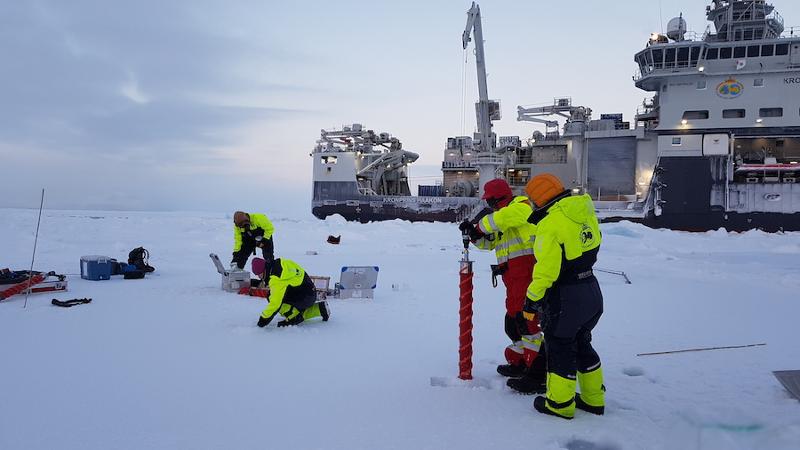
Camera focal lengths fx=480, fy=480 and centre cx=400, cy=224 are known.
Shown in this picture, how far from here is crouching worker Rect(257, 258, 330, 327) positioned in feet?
16.1

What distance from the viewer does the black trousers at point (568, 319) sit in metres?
2.81

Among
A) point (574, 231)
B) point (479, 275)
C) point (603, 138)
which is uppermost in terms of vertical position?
point (603, 138)

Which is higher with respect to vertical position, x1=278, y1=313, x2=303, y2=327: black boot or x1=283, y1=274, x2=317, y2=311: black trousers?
x1=283, y1=274, x2=317, y2=311: black trousers

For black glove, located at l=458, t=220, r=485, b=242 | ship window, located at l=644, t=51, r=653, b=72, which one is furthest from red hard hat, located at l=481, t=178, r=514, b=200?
ship window, located at l=644, t=51, r=653, b=72

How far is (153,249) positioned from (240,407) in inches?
494

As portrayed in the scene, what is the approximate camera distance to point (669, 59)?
75.5ft

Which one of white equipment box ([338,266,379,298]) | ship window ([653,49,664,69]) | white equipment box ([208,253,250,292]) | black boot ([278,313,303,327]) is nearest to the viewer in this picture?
black boot ([278,313,303,327])

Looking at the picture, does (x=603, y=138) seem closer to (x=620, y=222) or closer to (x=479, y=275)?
(x=620, y=222)

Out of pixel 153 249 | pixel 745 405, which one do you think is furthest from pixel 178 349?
pixel 153 249

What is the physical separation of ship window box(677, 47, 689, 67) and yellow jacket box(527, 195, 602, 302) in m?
24.7

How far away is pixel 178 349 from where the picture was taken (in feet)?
13.7

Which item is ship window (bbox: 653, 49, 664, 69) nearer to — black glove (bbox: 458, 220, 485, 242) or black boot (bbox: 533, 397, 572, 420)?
black glove (bbox: 458, 220, 485, 242)

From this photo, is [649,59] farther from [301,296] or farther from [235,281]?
[301,296]

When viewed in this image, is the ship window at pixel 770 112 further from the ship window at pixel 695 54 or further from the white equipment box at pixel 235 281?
the white equipment box at pixel 235 281
